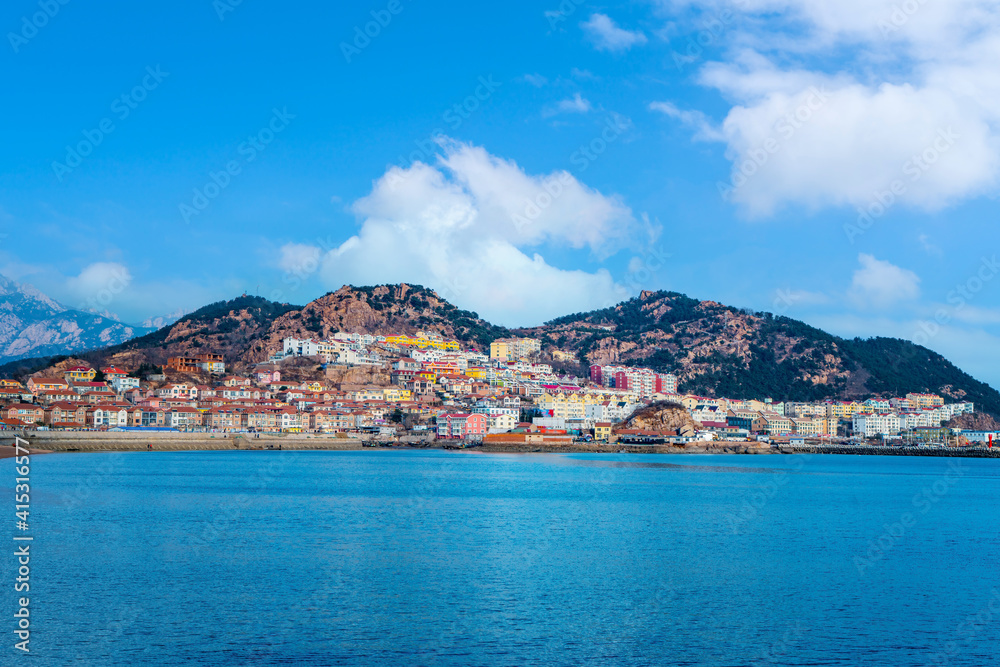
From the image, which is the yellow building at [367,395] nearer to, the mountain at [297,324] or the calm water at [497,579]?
the mountain at [297,324]

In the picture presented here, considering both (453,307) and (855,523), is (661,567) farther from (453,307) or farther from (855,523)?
→ (453,307)

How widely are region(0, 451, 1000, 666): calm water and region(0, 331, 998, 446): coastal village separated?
185 feet

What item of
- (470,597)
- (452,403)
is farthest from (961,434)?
(470,597)

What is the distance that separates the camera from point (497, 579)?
20.8 m

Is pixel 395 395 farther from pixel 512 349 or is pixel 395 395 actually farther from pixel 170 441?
pixel 512 349

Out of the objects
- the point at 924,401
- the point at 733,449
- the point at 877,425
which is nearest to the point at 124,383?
the point at 733,449

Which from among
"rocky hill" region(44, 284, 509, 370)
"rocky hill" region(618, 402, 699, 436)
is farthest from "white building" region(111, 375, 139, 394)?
"rocky hill" region(618, 402, 699, 436)

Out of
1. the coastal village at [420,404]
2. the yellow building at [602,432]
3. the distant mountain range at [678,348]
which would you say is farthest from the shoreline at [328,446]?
the distant mountain range at [678,348]

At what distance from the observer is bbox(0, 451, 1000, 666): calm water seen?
50.2 ft

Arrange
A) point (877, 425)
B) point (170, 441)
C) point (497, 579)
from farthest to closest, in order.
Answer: point (877, 425) < point (170, 441) < point (497, 579)

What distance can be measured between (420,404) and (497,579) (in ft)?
316

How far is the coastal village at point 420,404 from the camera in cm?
9644

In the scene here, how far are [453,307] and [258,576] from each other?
6822 inches

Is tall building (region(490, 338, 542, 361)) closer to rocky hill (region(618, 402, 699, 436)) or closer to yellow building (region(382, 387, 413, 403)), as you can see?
yellow building (region(382, 387, 413, 403))
